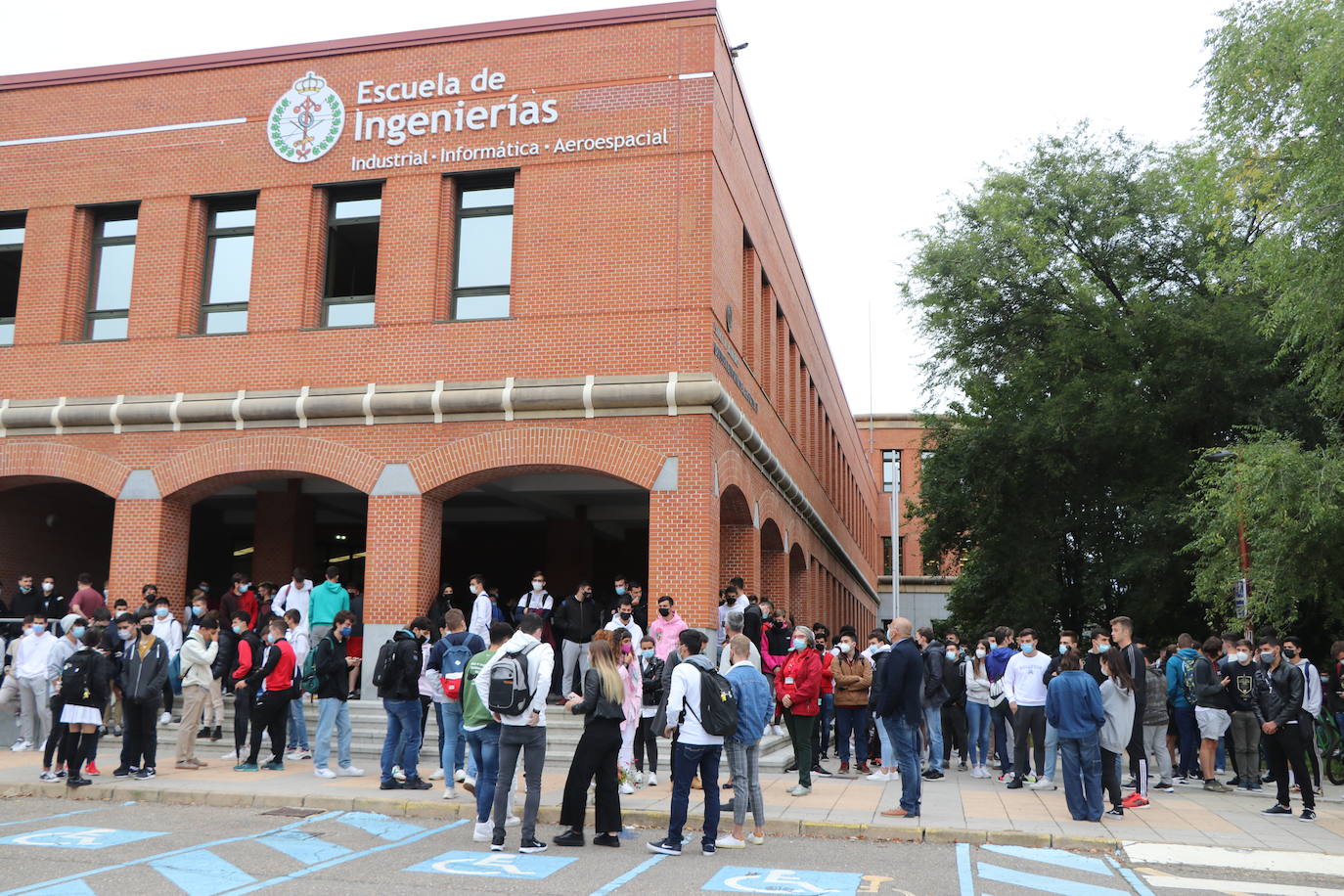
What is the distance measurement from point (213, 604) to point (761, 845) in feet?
62.9

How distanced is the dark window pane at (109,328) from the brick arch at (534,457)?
6247 mm

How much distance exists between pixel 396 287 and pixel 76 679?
794 cm

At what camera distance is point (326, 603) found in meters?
15.8

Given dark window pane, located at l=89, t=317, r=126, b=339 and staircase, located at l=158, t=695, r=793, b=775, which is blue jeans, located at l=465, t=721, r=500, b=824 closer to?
staircase, located at l=158, t=695, r=793, b=775

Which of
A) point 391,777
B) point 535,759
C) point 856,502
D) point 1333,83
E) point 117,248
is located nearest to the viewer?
point 535,759

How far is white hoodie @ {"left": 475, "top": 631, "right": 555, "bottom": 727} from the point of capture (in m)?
9.12

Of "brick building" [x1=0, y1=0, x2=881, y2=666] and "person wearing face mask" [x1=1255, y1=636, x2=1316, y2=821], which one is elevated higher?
"brick building" [x1=0, y1=0, x2=881, y2=666]

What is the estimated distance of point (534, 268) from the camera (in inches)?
679

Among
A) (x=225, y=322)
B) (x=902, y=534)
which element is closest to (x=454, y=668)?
(x=225, y=322)

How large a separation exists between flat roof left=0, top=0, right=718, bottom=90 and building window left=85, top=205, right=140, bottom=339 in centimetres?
245

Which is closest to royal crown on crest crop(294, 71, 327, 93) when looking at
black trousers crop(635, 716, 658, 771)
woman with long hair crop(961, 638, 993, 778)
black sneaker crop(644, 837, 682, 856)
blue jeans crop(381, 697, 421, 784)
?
blue jeans crop(381, 697, 421, 784)

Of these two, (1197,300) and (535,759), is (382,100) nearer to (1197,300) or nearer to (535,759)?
(535,759)

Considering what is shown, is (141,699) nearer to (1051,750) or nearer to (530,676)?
(530,676)

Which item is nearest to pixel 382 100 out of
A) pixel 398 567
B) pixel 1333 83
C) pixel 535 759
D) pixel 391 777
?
pixel 398 567
